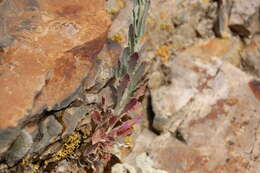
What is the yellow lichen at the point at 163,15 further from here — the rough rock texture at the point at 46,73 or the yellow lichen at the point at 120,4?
the rough rock texture at the point at 46,73

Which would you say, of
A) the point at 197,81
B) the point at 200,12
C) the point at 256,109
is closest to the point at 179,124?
the point at 197,81

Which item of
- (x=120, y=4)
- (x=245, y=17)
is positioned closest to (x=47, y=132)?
(x=120, y=4)

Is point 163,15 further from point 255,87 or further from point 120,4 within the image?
point 255,87

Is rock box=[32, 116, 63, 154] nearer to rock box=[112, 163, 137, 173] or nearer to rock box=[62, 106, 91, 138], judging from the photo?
rock box=[62, 106, 91, 138]

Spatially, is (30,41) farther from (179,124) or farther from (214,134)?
(214,134)

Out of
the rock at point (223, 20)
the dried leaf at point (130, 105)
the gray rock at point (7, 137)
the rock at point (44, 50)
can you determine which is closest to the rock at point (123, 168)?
the dried leaf at point (130, 105)

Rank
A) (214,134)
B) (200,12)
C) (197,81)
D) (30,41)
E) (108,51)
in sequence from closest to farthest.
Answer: (30,41) → (108,51) → (214,134) → (197,81) → (200,12)

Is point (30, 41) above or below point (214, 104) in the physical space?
above
